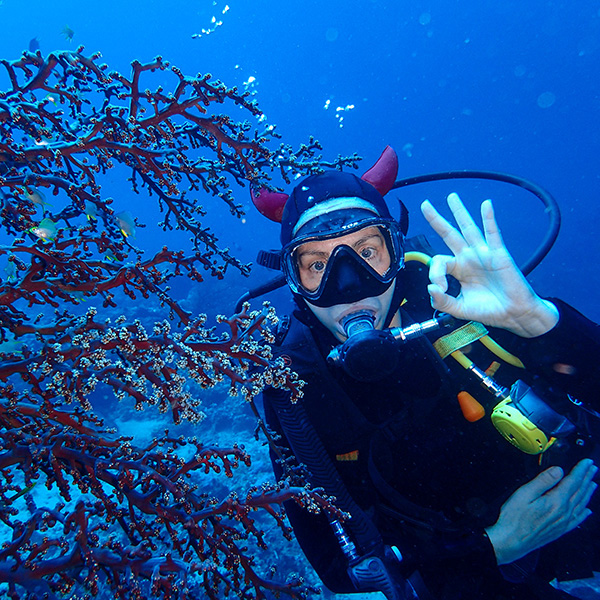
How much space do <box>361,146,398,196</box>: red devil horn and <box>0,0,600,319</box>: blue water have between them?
1920 inches

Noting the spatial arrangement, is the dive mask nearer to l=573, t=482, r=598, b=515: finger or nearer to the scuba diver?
the scuba diver

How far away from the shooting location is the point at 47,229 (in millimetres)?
3361

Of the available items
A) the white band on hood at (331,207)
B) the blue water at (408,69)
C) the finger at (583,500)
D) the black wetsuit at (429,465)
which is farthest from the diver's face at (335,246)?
the blue water at (408,69)

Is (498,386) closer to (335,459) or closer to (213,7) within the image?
(335,459)

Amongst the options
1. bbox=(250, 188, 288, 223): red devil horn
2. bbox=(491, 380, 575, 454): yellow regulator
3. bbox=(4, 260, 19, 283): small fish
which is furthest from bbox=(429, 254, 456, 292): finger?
bbox=(4, 260, 19, 283): small fish

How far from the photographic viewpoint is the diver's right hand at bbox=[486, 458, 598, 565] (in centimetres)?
236

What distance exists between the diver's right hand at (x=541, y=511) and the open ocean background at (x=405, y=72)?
49.7m

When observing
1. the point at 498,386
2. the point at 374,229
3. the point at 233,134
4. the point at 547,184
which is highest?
the point at 547,184

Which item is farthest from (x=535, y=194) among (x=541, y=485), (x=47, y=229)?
(x=47, y=229)

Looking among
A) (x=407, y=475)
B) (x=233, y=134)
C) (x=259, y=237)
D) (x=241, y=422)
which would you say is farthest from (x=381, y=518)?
(x=259, y=237)

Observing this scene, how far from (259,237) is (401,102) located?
44.5 m

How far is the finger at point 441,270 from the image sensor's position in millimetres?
2244

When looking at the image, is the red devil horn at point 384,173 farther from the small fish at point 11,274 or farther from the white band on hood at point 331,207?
the small fish at point 11,274

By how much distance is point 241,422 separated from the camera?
13.2 m
